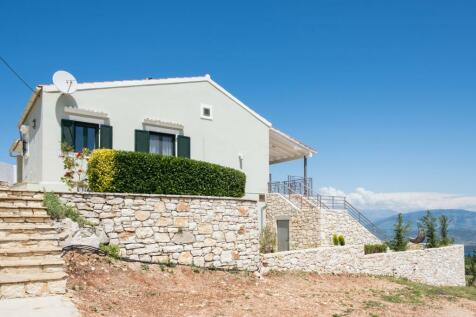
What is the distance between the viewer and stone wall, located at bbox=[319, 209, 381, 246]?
20.3 m

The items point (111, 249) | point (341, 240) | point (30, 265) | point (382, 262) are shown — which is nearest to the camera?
point (30, 265)

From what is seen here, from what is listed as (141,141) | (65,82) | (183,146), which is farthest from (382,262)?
(65,82)

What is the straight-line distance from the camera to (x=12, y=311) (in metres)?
6.38

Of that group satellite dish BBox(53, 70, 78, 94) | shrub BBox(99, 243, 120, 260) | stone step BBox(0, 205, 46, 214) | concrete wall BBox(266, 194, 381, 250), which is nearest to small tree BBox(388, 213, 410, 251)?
concrete wall BBox(266, 194, 381, 250)

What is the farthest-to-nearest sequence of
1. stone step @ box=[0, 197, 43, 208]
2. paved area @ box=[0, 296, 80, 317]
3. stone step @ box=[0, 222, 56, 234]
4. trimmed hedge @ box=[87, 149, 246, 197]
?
trimmed hedge @ box=[87, 149, 246, 197]
stone step @ box=[0, 197, 43, 208]
stone step @ box=[0, 222, 56, 234]
paved area @ box=[0, 296, 80, 317]

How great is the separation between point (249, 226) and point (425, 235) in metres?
18.0

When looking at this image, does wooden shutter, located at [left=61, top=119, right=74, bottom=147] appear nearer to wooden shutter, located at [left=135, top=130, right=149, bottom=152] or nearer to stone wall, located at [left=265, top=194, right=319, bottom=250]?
wooden shutter, located at [left=135, top=130, right=149, bottom=152]

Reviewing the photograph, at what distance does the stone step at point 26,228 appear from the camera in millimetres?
8945

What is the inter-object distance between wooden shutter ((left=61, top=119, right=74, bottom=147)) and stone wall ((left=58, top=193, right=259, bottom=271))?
447 cm

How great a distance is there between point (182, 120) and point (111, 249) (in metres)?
8.65

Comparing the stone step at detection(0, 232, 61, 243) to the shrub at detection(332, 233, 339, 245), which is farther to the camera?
the shrub at detection(332, 233, 339, 245)

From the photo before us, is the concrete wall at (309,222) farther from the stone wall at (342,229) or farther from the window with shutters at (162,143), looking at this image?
the window with shutters at (162,143)

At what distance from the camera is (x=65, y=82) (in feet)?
47.8

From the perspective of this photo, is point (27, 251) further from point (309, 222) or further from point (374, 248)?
point (374, 248)
